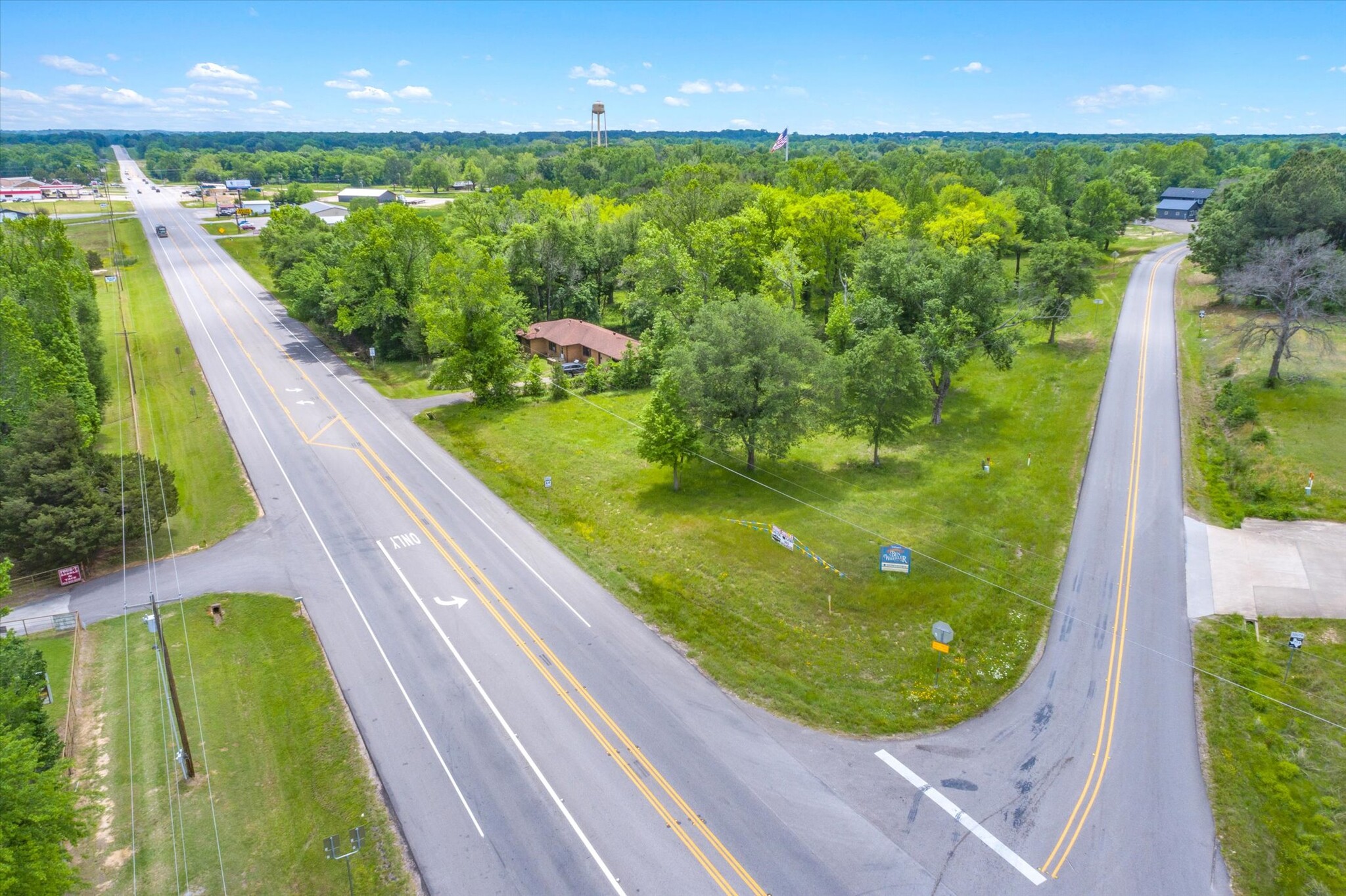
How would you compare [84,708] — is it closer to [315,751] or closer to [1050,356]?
[315,751]

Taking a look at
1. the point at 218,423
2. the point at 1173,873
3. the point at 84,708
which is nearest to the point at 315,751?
the point at 84,708

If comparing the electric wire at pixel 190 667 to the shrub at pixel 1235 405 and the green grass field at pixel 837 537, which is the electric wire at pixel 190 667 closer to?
the green grass field at pixel 837 537

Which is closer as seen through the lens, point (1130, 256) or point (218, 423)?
point (218, 423)

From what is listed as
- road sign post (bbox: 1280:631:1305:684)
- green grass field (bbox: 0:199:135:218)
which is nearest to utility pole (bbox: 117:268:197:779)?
road sign post (bbox: 1280:631:1305:684)

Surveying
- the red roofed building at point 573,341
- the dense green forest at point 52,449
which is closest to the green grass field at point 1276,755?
the dense green forest at point 52,449

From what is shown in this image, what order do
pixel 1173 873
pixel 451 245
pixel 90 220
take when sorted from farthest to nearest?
pixel 90 220 < pixel 451 245 < pixel 1173 873
